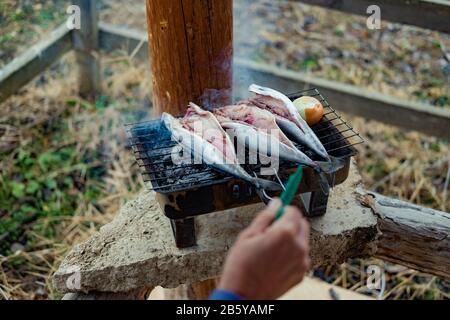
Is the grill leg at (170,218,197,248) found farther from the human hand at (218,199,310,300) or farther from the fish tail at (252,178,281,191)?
the human hand at (218,199,310,300)

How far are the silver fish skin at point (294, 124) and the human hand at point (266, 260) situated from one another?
101 cm

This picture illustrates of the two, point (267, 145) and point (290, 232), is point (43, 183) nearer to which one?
point (267, 145)

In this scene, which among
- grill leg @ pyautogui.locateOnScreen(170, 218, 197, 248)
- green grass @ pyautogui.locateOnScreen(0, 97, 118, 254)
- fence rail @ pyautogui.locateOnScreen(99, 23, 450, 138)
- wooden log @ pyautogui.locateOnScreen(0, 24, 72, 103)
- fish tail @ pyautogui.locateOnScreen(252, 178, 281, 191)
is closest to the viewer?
fish tail @ pyautogui.locateOnScreen(252, 178, 281, 191)

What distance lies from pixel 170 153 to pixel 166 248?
49cm

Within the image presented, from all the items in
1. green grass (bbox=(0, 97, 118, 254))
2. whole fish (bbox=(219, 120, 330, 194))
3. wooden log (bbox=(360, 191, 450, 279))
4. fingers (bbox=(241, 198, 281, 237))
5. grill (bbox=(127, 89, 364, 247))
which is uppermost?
fingers (bbox=(241, 198, 281, 237))

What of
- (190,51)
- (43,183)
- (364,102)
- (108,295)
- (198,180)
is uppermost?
(190,51)

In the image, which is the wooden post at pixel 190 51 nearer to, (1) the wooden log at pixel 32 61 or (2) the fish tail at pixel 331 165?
(2) the fish tail at pixel 331 165

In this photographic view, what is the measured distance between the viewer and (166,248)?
8.61ft

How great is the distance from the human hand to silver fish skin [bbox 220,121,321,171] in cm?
90

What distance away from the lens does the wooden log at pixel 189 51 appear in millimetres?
2682

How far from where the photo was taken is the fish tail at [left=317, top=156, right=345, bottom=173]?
7.75 ft

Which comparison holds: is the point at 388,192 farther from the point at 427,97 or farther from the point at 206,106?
the point at 206,106

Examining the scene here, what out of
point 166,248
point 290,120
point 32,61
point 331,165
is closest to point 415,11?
point 290,120

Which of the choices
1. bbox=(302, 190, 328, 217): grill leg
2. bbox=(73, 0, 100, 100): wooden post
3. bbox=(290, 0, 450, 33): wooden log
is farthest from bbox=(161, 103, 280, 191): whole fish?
bbox=(73, 0, 100, 100): wooden post
